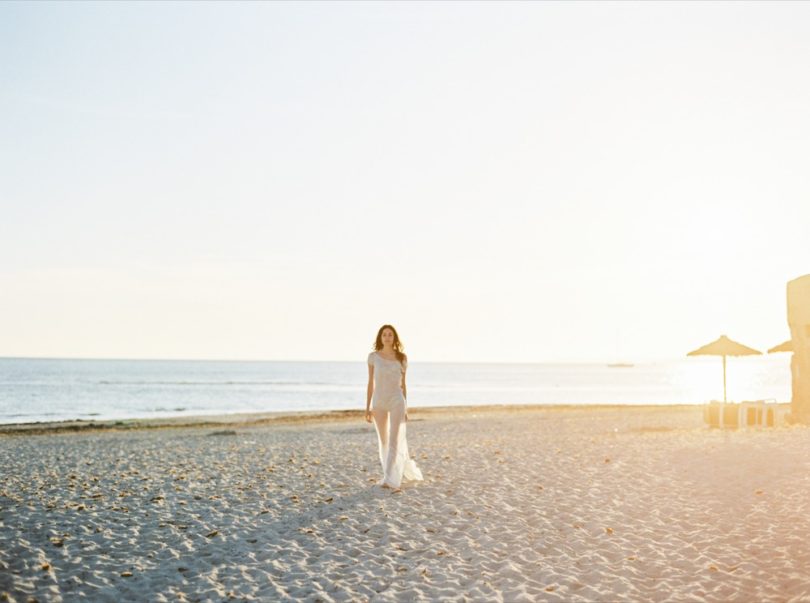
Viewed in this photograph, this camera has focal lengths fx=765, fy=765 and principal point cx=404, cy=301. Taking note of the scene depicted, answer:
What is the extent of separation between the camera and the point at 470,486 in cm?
1087

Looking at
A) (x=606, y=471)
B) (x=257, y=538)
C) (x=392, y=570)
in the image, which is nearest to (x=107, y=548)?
(x=257, y=538)

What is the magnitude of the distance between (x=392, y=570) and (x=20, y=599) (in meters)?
2.91

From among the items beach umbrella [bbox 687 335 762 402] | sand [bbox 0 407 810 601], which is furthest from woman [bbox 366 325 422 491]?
beach umbrella [bbox 687 335 762 402]

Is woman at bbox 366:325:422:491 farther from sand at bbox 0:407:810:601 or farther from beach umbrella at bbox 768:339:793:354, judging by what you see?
beach umbrella at bbox 768:339:793:354

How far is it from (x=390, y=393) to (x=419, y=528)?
2725mm

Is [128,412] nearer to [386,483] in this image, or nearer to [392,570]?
[386,483]

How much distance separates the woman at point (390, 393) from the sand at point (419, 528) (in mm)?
414

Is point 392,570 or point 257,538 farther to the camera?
point 257,538

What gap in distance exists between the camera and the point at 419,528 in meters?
8.17

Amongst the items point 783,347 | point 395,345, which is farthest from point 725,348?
point 395,345

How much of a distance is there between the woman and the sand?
41 cm

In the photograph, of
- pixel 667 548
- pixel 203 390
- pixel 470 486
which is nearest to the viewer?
pixel 667 548

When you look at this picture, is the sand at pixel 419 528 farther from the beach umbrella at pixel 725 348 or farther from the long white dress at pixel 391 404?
the beach umbrella at pixel 725 348

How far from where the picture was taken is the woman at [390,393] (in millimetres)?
10594
